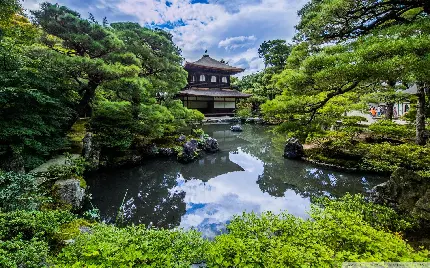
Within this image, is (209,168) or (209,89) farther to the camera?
(209,89)

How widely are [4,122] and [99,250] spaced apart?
451cm

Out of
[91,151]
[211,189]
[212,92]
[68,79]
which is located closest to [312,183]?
[211,189]

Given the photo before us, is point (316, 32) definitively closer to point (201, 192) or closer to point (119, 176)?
point (201, 192)

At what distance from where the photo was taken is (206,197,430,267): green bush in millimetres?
1757

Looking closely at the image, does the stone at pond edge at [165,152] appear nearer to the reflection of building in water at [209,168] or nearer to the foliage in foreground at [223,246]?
the reflection of building in water at [209,168]

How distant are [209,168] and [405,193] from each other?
5812 millimetres

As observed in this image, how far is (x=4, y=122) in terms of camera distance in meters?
4.57

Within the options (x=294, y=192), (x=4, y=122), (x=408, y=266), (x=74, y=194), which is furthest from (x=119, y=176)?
(x=408, y=266)

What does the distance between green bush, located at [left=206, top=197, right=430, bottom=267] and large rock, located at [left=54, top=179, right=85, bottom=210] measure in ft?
12.4

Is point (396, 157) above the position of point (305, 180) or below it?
above

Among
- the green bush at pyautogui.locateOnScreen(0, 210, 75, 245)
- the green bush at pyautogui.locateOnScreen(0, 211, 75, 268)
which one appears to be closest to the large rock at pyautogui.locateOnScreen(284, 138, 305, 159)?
the green bush at pyautogui.locateOnScreen(0, 211, 75, 268)

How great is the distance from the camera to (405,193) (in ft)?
13.3

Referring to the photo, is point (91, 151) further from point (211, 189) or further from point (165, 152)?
point (211, 189)

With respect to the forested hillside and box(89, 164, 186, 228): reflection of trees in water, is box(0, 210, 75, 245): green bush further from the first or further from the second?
the forested hillside
